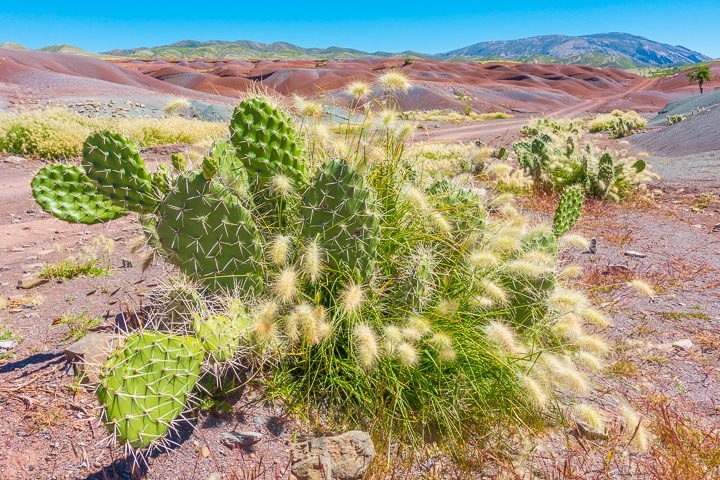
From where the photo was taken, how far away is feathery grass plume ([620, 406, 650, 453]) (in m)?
2.06

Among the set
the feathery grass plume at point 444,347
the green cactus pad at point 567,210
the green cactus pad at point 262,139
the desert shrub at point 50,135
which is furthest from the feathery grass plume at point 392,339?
the desert shrub at point 50,135

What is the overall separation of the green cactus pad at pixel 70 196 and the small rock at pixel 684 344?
12.1ft

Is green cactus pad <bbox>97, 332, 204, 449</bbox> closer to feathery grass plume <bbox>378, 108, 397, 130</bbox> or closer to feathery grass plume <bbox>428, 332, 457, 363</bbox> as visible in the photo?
feathery grass plume <bbox>428, 332, 457, 363</bbox>

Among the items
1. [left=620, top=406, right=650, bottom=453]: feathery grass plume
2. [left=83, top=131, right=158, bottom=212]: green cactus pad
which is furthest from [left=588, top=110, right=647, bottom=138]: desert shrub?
[left=83, top=131, right=158, bottom=212]: green cactus pad

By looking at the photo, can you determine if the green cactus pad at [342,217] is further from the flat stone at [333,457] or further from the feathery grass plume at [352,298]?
the flat stone at [333,457]

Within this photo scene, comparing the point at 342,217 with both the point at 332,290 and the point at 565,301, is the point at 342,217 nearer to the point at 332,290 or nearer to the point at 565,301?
the point at 332,290

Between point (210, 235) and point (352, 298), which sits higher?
point (210, 235)

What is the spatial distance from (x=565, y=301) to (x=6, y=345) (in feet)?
10.6

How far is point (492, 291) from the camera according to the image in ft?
8.03

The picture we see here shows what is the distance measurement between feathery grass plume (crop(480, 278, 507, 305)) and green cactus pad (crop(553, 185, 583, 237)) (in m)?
1.57

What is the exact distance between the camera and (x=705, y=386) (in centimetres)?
273

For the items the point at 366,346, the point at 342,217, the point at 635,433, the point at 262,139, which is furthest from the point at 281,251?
the point at 635,433

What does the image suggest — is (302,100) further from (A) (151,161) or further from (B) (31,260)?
(A) (151,161)

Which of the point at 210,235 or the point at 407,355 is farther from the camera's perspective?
the point at 210,235
